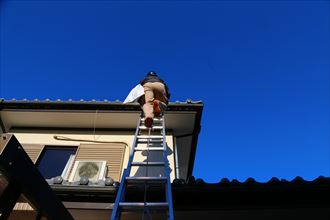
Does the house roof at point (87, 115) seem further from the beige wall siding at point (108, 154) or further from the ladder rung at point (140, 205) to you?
the ladder rung at point (140, 205)

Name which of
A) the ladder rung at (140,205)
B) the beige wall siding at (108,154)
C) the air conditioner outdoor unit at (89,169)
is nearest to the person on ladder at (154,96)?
the beige wall siding at (108,154)

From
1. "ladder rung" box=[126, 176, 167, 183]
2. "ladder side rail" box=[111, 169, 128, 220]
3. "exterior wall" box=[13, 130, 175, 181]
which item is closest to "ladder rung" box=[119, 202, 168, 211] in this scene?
"ladder side rail" box=[111, 169, 128, 220]

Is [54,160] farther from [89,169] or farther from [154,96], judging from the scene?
[154,96]

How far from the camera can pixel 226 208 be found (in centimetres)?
308

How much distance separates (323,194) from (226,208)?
107cm

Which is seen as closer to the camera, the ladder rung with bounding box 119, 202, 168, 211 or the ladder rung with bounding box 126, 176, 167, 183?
the ladder rung with bounding box 119, 202, 168, 211

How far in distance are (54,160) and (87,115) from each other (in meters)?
1.14

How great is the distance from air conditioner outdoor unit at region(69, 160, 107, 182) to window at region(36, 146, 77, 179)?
361 millimetres

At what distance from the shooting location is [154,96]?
15.6 feet

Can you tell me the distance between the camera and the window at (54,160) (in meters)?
5.06

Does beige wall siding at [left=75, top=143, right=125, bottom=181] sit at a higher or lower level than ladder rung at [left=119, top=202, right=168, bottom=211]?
higher

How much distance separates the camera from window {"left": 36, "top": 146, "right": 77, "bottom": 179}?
5.06 m

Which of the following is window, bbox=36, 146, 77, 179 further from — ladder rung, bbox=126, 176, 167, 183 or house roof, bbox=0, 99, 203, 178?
ladder rung, bbox=126, 176, 167, 183

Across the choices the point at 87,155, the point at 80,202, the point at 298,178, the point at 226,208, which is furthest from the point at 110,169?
the point at 298,178
